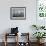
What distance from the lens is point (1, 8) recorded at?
7.02 meters

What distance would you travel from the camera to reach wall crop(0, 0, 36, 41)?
23.1ft

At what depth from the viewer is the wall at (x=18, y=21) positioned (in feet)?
23.1

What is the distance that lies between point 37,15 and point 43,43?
1352 millimetres

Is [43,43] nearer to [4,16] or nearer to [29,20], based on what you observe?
[29,20]

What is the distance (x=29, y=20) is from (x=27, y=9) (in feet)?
1.67

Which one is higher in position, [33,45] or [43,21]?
[43,21]

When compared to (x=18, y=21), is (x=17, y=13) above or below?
above

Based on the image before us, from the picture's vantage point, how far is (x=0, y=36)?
7.13m

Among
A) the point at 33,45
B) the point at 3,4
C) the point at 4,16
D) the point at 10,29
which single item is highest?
the point at 3,4

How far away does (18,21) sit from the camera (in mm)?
7090

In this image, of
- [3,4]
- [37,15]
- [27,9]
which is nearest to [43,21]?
[37,15]

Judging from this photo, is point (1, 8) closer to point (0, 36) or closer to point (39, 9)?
point (0, 36)

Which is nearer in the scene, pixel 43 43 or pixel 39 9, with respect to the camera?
pixel 43 43

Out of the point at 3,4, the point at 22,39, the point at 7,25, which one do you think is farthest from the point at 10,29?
the point at 3,4
